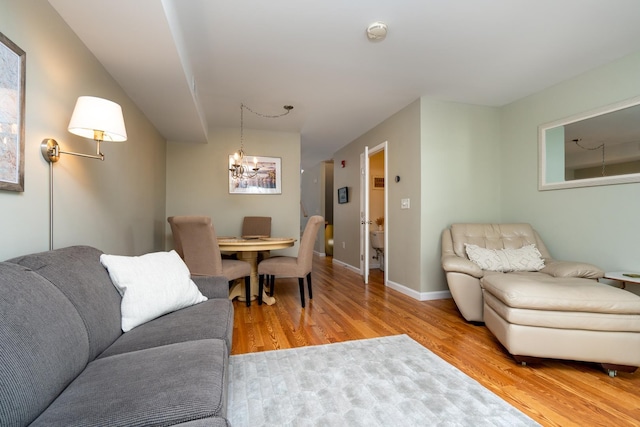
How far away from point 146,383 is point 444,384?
1.51m

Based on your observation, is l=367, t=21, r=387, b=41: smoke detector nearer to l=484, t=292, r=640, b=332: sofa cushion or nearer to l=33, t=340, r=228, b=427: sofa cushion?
l=484, t=292, r=640, b=332: sofa cushion

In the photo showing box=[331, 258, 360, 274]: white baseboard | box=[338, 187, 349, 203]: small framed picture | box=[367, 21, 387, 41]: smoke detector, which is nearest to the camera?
box=[367, 21, 387, 41]: smoke detector

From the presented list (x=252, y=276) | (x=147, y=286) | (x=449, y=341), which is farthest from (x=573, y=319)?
(x=252, y=276)

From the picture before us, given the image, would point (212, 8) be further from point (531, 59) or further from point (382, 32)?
point (531, 59)

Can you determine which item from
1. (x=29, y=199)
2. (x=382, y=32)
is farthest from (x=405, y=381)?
(x=382, y=32)

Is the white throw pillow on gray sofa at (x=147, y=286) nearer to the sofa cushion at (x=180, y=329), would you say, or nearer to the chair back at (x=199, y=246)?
the sofa cushion at (x=180, y=329)

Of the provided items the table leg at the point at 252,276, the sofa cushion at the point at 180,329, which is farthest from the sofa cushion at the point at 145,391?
the table leg at the point at 252,276

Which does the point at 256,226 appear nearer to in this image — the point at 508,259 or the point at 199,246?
the point at 199,246

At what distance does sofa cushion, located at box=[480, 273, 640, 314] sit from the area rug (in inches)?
24.6

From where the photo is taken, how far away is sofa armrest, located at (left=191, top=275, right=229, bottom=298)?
6.13 feet

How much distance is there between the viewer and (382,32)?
2082 mm

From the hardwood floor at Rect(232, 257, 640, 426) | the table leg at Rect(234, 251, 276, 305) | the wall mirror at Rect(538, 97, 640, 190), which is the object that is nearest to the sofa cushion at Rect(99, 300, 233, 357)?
the hardwood floor at Rect(232, 257, 640, 426)

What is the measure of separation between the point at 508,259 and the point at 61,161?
355 cm

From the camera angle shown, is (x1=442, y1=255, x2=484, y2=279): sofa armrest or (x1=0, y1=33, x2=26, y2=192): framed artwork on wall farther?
(x1=442, y1=255, x2=484, y2=279): sofa armrest
